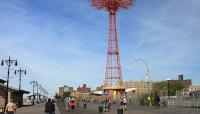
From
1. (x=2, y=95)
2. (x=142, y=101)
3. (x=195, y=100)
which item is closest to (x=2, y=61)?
(x=2, y=95)

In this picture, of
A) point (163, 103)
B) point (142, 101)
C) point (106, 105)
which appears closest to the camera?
point (106, 105)

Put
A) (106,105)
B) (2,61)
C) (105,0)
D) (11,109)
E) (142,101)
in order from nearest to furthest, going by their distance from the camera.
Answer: (11,109), (106,105), (2,61), (142,101), (105,0)

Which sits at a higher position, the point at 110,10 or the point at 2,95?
the point at 110,10

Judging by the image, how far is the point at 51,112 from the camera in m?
22.3

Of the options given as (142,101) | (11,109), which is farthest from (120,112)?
(142,101)

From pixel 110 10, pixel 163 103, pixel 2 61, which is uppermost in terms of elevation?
pixel 110 10

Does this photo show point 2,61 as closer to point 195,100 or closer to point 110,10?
point 195,100

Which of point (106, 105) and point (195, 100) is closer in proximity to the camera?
point (106, 105)

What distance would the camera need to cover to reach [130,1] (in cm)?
9406

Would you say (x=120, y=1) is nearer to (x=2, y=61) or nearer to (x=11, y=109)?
(x=2, y=61)

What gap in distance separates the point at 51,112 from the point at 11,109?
2.40 meters

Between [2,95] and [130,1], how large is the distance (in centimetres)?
5195

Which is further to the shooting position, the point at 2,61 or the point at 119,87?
the point at 119,87

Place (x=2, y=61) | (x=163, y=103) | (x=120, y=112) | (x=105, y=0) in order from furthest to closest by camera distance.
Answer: (x=105, y=0) < (x=163, y=103) < (x=2, y=61) < (x=120, y=112)
